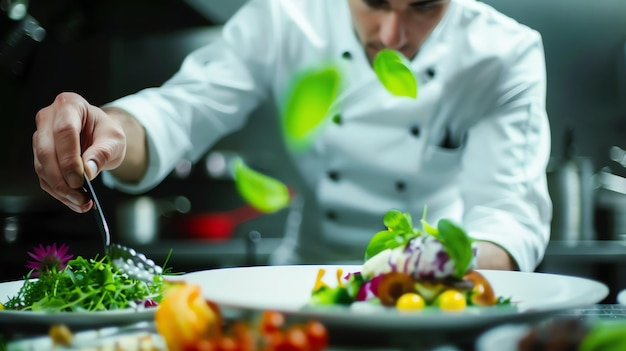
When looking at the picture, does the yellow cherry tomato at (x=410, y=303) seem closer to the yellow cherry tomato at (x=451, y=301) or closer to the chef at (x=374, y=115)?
the yellow cherry tomato at (x=451, y=301)

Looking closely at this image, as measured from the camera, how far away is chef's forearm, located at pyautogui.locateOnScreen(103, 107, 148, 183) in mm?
1160

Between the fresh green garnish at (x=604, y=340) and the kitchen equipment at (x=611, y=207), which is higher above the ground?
the fresh green garnish at (x=604, y=340)

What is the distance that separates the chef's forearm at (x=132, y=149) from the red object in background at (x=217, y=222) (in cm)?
97

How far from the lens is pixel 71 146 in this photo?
2.19 ft

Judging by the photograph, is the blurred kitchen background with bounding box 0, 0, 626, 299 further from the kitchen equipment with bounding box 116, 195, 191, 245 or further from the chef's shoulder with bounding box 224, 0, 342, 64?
the chef's shoulder with bounding box 224, 0, 342, 64

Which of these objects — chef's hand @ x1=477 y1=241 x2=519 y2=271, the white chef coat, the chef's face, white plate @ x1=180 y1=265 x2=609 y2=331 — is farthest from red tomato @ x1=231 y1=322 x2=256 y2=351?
the white chef coat

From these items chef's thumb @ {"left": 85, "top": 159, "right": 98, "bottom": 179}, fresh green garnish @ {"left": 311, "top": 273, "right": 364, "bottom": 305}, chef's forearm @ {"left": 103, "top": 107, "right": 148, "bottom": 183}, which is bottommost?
chef's forearm @ {"left": 103, "top": 107, "right": 148, "bottom": 183}

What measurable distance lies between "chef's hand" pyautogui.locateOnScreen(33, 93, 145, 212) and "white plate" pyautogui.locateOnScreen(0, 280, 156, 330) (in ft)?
0.79

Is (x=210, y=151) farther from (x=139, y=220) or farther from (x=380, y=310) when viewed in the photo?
(x=380, y=310)

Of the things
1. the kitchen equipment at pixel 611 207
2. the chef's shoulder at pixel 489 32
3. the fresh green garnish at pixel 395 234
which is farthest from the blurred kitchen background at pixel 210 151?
the fresh green garnish at pixel 395 234

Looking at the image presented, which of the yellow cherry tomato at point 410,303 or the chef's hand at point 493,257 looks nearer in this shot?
the yellow cherry tomato at point 410,303

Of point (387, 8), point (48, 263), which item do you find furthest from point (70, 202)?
point (387, 8)

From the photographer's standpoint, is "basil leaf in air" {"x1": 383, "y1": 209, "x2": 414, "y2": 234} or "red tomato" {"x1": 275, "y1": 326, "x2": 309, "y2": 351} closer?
"red tomato" {"x1": 275, "y1": 326, "x2": 309, "y2": 351}

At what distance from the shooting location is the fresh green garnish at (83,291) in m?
0.48
